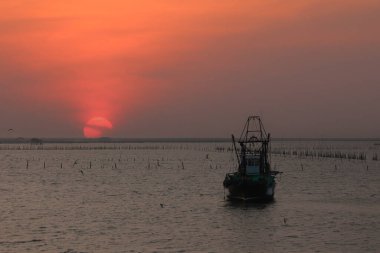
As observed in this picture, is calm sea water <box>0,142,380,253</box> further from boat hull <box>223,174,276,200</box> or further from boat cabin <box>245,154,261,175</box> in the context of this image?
boat cabin <box>245,154,261,175</box>

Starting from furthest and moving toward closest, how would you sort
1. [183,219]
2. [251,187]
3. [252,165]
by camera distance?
[252,165] → [251,187] → [183,219]

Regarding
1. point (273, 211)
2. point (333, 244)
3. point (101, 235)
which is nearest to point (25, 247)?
point (101, 235)

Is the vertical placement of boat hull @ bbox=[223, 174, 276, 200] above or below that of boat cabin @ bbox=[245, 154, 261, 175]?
below

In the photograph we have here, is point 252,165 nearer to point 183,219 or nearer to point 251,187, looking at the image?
point 251,187

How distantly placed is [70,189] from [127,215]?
3229cm

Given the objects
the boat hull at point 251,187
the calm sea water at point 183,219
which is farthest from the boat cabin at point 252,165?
the calm sea water at point 183,219

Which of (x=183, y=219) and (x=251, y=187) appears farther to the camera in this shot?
(x=251, y=187)

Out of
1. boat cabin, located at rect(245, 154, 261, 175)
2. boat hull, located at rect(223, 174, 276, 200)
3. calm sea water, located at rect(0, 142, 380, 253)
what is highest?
boat cabin, located at rect(245, 154, 261, 175)

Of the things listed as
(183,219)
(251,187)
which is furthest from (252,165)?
(183,219)

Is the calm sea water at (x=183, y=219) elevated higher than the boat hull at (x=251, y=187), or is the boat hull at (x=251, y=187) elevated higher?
the boat hull at (x=251, y=187)

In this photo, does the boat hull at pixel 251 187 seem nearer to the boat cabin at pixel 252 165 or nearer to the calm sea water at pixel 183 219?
the calm sea water at pixel 183 219

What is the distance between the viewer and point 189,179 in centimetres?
10700

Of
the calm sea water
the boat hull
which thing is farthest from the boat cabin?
the calm sea water

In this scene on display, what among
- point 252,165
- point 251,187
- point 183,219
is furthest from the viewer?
point 252,165
